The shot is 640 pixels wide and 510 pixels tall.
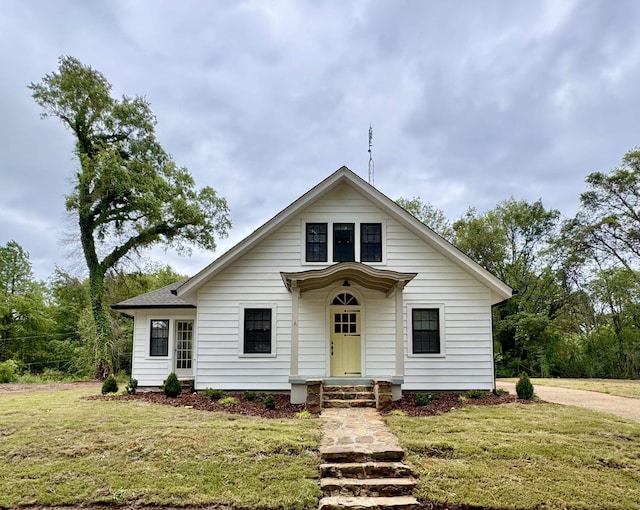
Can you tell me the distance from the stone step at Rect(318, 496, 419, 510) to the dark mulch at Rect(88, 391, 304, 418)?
14.1 feet

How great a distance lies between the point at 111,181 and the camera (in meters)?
21.1

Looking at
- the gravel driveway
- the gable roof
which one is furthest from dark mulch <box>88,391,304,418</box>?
the gravel driveway

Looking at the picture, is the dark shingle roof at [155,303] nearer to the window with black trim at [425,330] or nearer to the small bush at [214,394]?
the small bush at [214,394]

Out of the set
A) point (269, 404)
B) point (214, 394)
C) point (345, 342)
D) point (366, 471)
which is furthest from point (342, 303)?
point (366, 471)

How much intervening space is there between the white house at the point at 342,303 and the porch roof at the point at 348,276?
0.56 feet

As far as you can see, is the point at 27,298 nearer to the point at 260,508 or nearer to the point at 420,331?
the point at 420,331

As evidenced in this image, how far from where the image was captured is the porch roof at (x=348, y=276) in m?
10.8

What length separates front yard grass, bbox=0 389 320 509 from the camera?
5.09 metres

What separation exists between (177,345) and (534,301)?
899 inches

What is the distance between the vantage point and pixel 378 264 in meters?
12.3

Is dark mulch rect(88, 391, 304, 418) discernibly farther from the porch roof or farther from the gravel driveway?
the gravel driveway

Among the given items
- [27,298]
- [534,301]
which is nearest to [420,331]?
[534,301]

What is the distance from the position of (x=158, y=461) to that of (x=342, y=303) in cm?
695

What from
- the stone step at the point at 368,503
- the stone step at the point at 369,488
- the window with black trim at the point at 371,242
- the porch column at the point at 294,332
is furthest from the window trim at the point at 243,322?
the stone step at the point at 368,503
